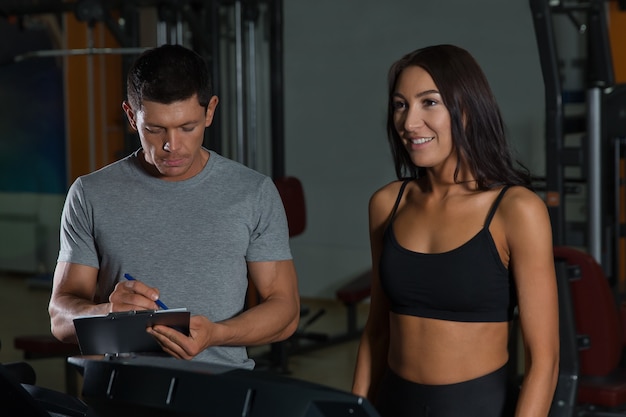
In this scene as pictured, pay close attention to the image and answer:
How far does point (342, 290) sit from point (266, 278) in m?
3.23

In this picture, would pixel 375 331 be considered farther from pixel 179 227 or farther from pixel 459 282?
pixel 179 227

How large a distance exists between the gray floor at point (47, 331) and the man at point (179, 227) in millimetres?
2694

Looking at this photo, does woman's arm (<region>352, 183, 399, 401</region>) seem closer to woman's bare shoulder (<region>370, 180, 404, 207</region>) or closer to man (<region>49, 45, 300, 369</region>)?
woman's bare shoulder (<region>370, 180, 404, 207</region>)

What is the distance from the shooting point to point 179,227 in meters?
1.64

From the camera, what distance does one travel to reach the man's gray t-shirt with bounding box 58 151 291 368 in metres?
1.62

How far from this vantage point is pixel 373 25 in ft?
20.7

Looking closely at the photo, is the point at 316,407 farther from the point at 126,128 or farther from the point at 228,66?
the point at 228,66

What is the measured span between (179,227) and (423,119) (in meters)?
0.47

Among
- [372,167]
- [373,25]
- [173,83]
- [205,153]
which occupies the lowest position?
[372,167]

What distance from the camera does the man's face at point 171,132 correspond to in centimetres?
157

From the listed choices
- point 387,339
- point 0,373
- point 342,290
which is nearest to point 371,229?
point 387,339

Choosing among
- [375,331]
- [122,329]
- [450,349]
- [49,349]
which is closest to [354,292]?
[49,349]

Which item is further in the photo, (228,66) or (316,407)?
(228,66)

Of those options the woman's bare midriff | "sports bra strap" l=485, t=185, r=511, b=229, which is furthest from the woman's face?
the woman's bare midriff
